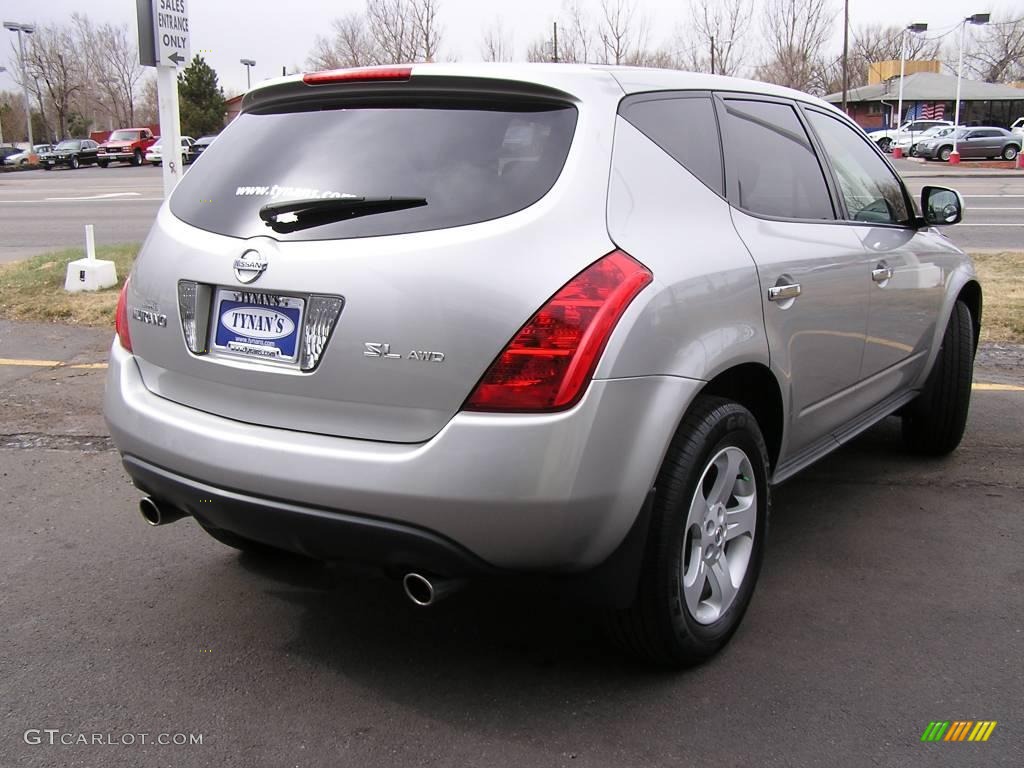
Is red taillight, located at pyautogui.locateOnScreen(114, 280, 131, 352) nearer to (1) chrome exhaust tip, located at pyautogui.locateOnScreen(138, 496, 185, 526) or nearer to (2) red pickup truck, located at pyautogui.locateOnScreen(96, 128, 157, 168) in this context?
(1) chrome exhaust tip, located at pyautogui.locateOnScreen(138, 496, 185, 526)

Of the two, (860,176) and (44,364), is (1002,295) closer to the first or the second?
(860,176)

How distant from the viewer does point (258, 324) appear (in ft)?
8.70

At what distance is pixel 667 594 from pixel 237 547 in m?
1.71

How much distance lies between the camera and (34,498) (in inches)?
174

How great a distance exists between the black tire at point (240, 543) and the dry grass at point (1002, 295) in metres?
5.76

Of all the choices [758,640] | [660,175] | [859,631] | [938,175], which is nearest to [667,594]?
[758,640]

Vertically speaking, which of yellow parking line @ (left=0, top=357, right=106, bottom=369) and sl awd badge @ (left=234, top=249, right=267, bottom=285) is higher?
sl awd badge @ (left=234, top=249, right=267, bottom=285)

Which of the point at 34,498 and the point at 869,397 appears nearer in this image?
the point at 869,397

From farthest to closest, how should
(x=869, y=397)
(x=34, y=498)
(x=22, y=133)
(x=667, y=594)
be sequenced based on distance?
(x=22, y=133) → (x=34, y=498) → (x=869, y=397) → (x=667, y=594)

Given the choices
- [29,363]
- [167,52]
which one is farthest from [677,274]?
[167,52]

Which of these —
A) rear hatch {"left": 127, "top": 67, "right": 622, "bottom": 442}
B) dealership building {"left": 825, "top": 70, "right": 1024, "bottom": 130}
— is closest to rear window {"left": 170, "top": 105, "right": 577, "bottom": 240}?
rear hatch {"left": 127, "top": 67, "right": 622, "bottom": 442}

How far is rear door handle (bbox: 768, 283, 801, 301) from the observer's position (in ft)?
10.2

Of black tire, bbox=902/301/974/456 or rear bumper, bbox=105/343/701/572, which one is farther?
black tire, bbox=902/301/974/456

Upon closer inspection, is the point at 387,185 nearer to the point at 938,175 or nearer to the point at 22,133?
the point at 938,175
